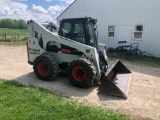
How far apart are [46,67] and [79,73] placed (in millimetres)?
1374

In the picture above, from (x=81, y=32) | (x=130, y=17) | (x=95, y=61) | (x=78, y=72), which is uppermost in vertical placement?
(x=130, y=17)

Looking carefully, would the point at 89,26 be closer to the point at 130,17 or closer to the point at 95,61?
the point at 95,61

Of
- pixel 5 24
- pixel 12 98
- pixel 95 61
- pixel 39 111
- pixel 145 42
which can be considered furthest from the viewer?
pixel 5 24

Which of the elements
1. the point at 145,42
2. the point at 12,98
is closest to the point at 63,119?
the point at 12,98

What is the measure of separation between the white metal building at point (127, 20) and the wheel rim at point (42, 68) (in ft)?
30.5

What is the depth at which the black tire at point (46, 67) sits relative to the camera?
631 cm

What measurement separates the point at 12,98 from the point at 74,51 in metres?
2.59

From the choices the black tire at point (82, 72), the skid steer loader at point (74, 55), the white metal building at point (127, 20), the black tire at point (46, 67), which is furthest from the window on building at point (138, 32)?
the black tire at point (46, 67)

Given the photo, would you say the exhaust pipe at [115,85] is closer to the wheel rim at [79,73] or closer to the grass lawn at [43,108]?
the wheel rim at [79,73]

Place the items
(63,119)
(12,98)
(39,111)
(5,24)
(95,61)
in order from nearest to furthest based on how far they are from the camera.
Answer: (63,119)
(39,111)
(12,98)
(95,61)
(5,24)

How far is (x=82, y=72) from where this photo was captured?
5812 mm

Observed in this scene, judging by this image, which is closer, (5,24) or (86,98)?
(86,98)

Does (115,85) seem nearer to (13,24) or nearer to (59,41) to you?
(59,41)

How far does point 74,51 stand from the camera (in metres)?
6.36
